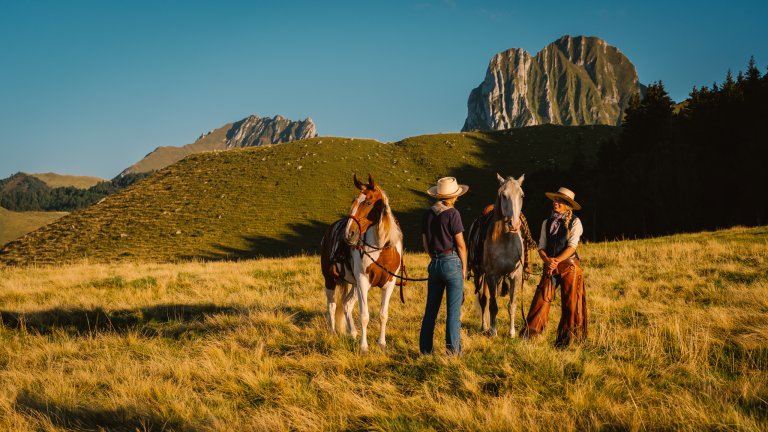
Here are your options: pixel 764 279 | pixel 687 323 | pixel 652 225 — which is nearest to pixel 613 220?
pixel 652 225

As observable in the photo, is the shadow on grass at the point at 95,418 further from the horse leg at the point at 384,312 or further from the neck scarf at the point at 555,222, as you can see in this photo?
the neck scarf at the point at 555,222

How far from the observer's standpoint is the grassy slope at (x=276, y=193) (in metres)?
45.3

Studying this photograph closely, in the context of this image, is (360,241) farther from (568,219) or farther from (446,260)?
(568,219)

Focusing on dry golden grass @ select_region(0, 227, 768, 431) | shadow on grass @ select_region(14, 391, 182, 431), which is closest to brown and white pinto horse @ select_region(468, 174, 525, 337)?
dry golden grass @ select_region(0, 227, 768, 431)

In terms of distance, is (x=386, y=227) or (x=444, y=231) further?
(x=386, y=227)

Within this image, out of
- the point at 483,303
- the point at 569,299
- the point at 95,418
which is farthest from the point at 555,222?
the point at 95,418

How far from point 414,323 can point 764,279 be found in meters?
9.17

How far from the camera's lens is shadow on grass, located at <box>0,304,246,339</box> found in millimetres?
9297

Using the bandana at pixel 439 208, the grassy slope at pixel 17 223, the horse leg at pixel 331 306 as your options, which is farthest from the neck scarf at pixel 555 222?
the grassy slope at pixel 17 223

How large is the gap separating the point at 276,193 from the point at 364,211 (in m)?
53.2

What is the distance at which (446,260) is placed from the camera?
595cm

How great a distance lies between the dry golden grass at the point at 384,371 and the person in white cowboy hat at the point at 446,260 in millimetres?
518

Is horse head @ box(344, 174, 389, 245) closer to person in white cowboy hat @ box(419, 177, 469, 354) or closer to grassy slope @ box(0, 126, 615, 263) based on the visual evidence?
person in white cowboy hat @ box(419, 177, 469, 354)

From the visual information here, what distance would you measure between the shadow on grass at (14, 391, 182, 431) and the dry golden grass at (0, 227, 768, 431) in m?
0.02
